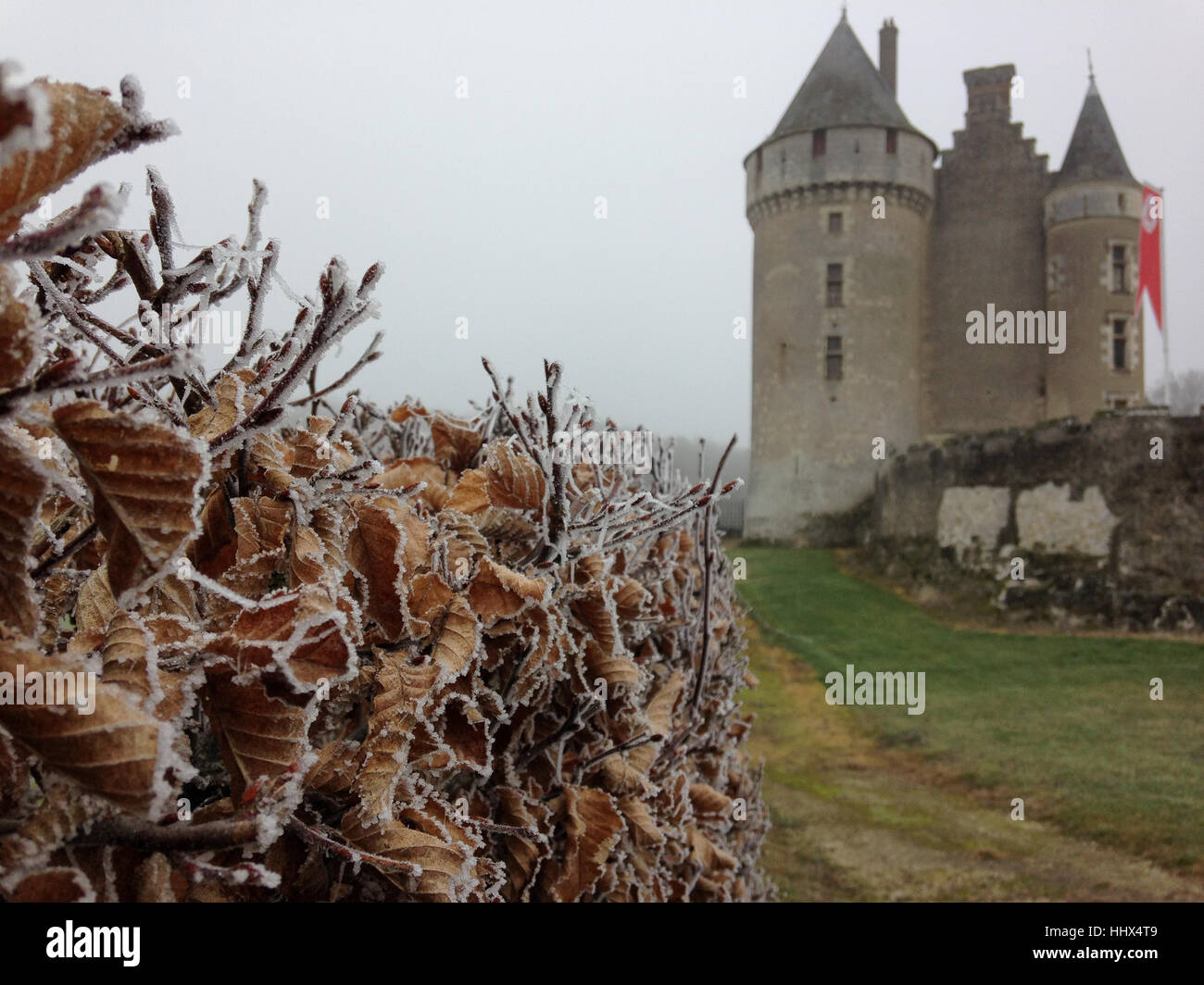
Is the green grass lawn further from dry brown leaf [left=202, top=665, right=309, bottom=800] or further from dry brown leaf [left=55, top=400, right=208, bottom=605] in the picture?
dry brown leaf [left=55, top=400, right=208, bottom=605]

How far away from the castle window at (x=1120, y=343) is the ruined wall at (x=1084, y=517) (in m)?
10.5

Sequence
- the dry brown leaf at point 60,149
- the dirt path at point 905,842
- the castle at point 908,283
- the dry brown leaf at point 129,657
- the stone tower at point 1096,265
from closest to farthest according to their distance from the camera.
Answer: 1. the dry brown leaf at point 60,149
2. the dry brown leaf at point 129,657
3. the dirt path at point 905,842
4. the stone tower at point 1096,265
5. the castle at point 908,283

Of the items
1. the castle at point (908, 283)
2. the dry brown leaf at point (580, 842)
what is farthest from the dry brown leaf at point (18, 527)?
the castle at point (908, 283)

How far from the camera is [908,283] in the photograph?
95.4 feet

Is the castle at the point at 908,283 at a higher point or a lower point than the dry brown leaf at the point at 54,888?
higher

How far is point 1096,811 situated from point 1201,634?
29.8 ft

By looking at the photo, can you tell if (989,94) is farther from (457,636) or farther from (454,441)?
(457,636)

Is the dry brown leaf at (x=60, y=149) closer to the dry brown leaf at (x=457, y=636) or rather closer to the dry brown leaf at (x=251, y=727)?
the dry brown leaf at (x=251, y=727)

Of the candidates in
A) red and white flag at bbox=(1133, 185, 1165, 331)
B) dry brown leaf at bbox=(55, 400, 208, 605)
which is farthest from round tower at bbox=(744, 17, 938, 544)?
dry brown leaf at bbox=(55, 400, 208, 605)

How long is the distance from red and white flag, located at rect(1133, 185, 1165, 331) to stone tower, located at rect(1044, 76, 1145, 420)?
0.21 m

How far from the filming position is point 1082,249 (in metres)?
27.8

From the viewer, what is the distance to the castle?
1093 inches

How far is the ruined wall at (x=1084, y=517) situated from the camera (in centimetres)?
1706
